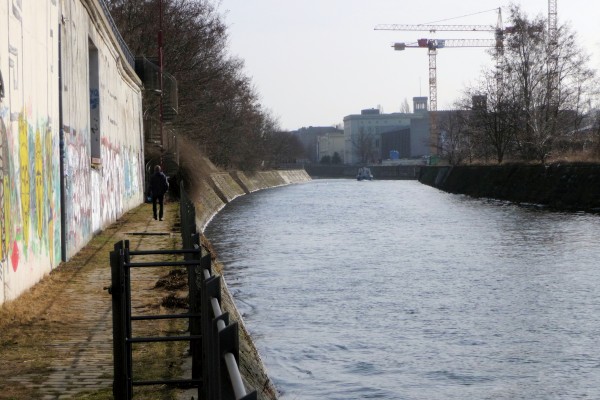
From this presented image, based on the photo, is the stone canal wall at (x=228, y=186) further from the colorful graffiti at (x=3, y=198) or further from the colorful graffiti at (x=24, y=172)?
the colorful graffiti at (x=3, y=198)

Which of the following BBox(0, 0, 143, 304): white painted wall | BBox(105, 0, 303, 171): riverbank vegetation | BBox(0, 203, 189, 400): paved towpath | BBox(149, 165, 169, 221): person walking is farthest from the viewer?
BBox(105, 0, 303, 171): riverbank vegetation

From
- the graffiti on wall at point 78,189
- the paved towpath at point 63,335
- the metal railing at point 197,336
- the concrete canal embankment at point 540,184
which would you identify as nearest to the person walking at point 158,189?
the graffiti on wall at point 78,189

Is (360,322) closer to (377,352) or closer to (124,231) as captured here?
(377,352)

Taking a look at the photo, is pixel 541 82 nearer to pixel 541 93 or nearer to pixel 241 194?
pixel 541 93

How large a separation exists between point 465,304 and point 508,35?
190 feet

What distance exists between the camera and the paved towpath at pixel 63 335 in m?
8.43

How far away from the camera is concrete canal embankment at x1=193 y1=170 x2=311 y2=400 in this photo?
1013cm

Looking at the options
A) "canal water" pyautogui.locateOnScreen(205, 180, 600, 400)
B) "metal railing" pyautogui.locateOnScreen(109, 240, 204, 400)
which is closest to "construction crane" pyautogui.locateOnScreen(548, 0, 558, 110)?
"canal water" pyautogui.locateOnScreen(205, 180, 600, 400)

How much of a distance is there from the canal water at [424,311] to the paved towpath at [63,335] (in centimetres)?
210

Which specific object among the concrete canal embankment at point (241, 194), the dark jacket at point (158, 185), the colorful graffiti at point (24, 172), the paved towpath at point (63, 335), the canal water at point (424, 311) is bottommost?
the canal water at point (424, 311)

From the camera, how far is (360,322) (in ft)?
52.0

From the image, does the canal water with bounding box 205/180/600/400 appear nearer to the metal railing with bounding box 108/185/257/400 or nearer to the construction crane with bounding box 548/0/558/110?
the metal railing with bounding box 108/185/257/400

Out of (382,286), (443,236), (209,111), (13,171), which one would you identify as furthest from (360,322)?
(209,111)

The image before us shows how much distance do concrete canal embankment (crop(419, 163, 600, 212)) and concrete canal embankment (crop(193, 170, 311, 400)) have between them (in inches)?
609
